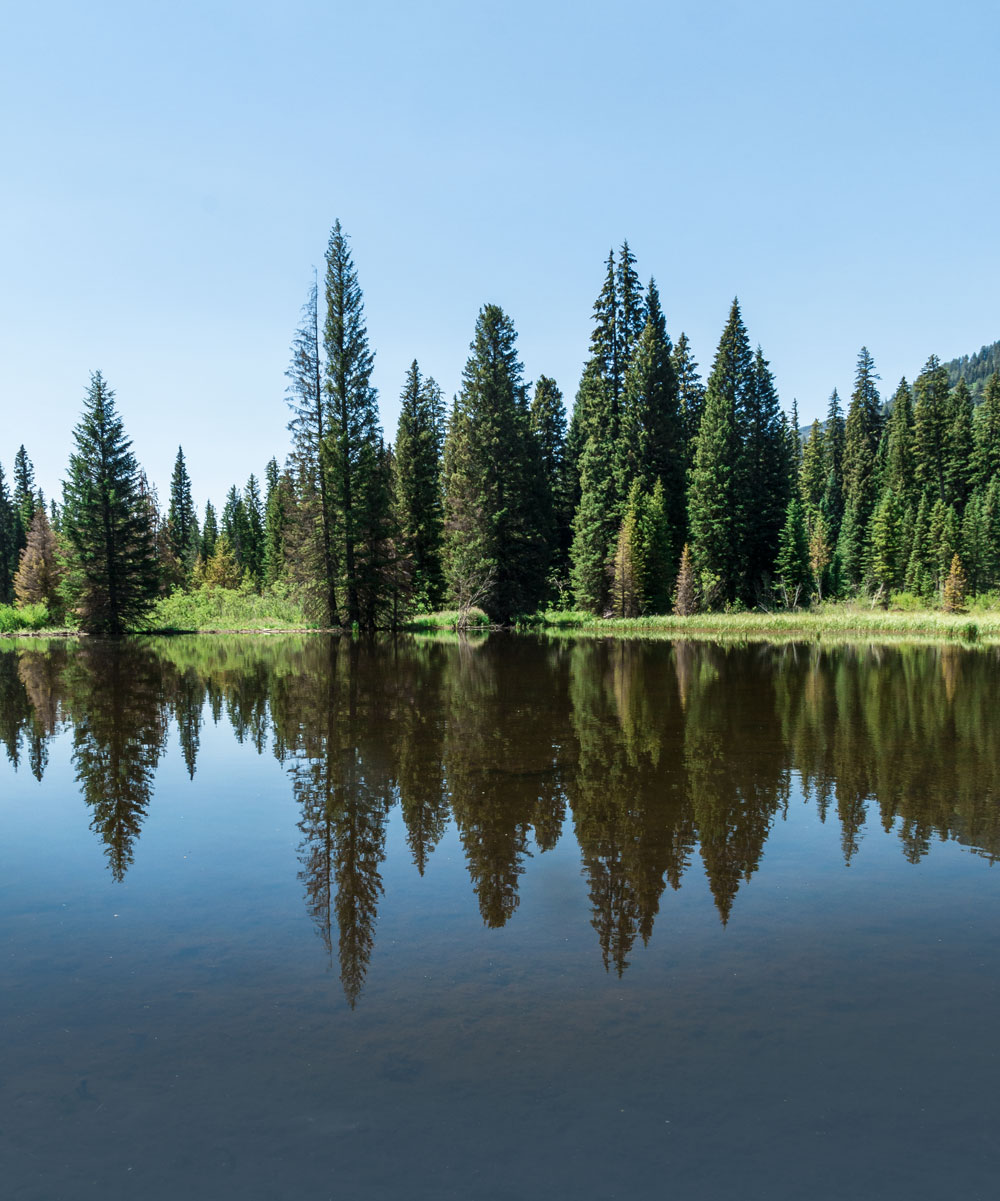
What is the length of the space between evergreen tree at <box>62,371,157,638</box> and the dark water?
3142 cm

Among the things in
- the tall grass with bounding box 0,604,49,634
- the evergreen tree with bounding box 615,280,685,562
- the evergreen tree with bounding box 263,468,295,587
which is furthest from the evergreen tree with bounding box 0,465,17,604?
the evergreen tree with bounding box 615,280,685,562

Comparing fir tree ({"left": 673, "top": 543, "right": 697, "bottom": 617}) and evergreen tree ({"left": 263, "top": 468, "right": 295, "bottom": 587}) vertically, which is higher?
evergreen tree ({"left": 263, "top": 468, "right": 295, "bottom": 587})

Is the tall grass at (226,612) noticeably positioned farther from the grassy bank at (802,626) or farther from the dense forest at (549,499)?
the grassy bank at (802,626)

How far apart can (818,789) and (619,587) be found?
120 ft

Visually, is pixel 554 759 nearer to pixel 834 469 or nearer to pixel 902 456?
pixel 902 456

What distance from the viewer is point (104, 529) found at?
39531 millimetres

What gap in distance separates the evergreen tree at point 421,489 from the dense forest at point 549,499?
5.7 inches

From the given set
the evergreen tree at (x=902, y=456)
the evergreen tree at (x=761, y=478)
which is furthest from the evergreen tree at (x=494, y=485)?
the evergreen tree at (x=902, y=456)

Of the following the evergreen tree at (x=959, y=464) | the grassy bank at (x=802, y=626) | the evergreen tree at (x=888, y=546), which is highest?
the evergreen tree at (x=959, y=464)

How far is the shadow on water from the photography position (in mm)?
6320

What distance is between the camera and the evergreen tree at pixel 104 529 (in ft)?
129

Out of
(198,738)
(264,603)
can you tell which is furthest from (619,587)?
(198,738)

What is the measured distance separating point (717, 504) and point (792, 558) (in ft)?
20.5

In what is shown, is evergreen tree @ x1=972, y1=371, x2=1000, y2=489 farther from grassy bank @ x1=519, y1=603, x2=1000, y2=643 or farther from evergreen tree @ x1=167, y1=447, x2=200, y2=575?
evergreen tree @ x1=167, y1=447, x2=200, y2=575
